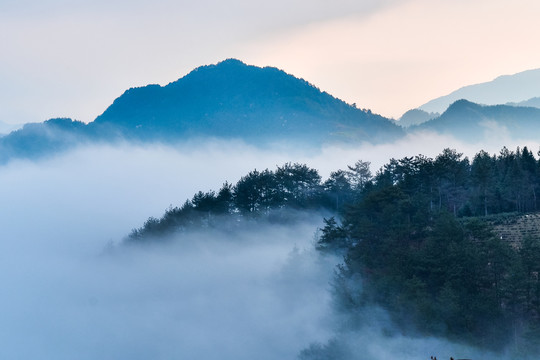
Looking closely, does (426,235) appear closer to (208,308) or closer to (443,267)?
(443,267)

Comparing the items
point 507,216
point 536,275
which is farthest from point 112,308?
point 536,275

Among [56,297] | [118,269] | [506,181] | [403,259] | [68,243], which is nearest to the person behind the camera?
[403,259]

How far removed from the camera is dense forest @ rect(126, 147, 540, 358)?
36.3m

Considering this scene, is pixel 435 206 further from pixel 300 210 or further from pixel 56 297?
pixel 56 297

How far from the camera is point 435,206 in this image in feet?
205

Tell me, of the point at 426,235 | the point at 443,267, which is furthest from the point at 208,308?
the point at 443,267

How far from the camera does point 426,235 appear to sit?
4759cm

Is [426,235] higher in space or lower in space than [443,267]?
higher

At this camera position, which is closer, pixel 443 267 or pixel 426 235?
pixel 443 267

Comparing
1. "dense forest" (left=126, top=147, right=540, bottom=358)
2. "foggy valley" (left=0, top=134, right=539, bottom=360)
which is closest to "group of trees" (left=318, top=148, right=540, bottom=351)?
"dense forest" (left=126, top=147, right=540, bottom=358)

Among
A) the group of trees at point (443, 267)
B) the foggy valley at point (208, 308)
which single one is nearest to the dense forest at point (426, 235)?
the group of trees at point (443, 267)

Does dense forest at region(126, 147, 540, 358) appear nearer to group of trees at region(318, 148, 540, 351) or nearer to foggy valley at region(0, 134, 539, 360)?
group of trees at region(318, 148, 540, 351)

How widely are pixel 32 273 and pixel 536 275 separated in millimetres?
115443

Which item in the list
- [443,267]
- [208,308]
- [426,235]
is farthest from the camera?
[208,308]
